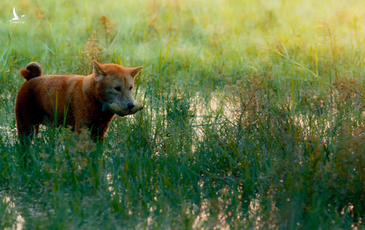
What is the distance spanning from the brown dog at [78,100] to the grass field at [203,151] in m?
0.18

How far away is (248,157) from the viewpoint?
13.2 ft

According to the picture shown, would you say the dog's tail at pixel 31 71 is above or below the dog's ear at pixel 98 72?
below

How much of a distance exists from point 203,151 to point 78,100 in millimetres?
1346

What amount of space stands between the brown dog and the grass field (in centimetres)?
18

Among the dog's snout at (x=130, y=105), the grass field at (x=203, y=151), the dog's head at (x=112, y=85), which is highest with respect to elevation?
the dog's head at (x=112, y=85)

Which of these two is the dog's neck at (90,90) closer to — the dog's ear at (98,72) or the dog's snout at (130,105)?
the dog's ear at (98,72)

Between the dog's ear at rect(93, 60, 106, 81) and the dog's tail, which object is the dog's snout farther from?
the dog's tail

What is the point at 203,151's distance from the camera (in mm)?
4168

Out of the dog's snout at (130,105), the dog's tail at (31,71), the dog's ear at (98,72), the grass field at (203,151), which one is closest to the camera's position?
the grass field at (203,151)

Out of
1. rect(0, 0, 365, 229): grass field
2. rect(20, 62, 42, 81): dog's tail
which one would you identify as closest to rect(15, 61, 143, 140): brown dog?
rect(20, 62, 42, 81): dog's tail

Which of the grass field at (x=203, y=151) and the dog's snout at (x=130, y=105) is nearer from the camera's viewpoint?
the grass field at (x=203, y=151)

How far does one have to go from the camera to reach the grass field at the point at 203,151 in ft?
10.5

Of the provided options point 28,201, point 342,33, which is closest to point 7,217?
point 28,201

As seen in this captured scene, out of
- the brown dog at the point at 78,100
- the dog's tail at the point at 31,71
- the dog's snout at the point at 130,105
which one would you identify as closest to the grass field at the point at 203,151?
the brown dog at the point at 78,100
